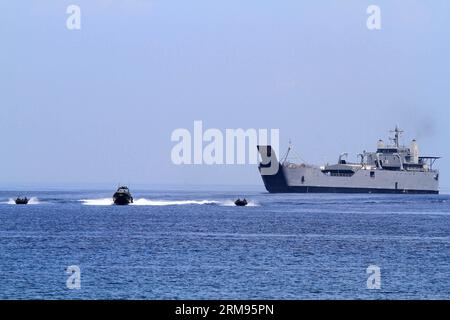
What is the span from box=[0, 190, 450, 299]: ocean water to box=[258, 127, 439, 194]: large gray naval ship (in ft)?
274

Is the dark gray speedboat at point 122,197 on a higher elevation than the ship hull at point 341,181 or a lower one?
lower

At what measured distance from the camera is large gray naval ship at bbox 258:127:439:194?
168750 mm

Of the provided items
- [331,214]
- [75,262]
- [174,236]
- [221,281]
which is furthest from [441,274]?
[331,214]

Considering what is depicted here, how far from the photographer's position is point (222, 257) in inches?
1950

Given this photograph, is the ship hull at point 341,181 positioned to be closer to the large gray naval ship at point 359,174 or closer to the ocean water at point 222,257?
the large gray naval ship at point 359,174

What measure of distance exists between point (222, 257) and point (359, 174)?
123 metres

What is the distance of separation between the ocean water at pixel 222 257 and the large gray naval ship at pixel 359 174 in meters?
83.5

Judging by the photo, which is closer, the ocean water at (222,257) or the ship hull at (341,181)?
the ocean water at (222,257)

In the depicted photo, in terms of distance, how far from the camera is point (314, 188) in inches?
6732

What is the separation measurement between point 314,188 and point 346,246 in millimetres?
113932

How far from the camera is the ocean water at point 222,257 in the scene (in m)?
37.4

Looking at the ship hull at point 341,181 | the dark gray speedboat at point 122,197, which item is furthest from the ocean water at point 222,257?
the ship hull at point 341,181

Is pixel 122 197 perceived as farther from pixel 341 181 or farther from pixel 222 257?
pixel 341 181

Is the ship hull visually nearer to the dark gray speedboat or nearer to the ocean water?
the dark gray speedboat
